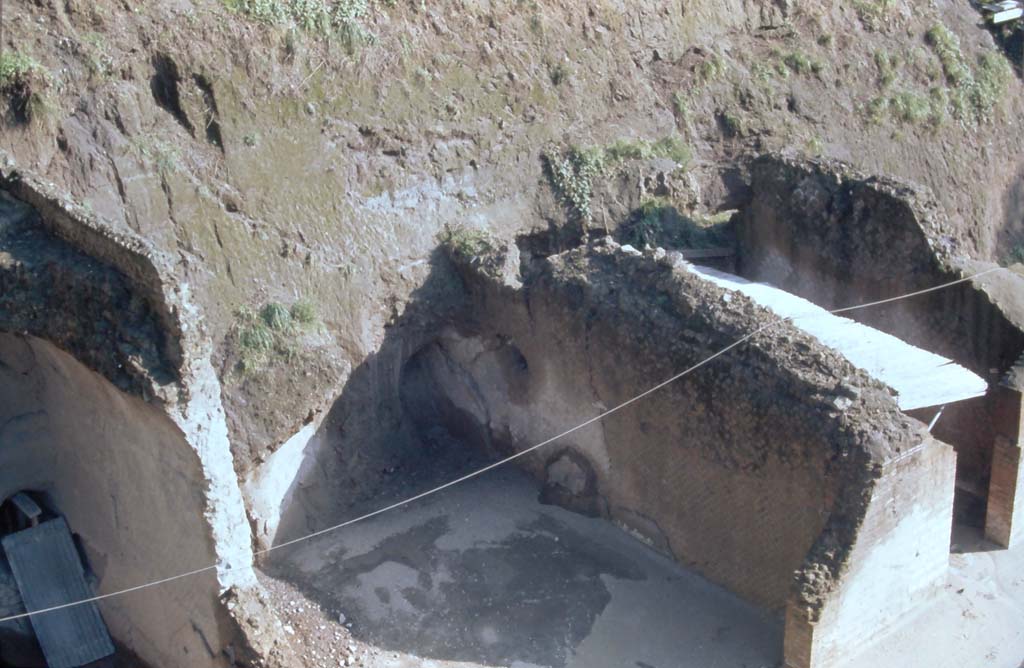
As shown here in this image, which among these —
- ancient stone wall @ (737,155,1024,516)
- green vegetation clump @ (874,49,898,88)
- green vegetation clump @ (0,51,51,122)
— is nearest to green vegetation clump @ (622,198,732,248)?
ancient stone wall @ (737,155,1024,516)

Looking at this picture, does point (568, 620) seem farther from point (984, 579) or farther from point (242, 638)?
point (984, 579)

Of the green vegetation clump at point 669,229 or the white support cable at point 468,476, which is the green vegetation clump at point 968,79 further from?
the white support cable at point 468,476

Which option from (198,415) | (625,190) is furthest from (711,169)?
(198,415)

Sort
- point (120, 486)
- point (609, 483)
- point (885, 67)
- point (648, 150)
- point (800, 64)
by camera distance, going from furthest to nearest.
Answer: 1. point (885, 67)
2. point (800, 64)
3. point (648, 150)
4. point (609, 483)
5. point (120, 486)

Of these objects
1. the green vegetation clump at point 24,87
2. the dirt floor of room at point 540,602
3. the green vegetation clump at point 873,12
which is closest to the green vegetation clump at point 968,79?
the green vegetation clump at point 873,12

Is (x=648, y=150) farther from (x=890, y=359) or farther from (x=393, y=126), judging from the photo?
(x=890, y=359)

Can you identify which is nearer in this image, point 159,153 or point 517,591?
point 517,591

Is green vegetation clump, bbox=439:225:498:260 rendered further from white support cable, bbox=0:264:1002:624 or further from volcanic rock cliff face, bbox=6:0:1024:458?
white support cable, bbox=0:264:1002:624

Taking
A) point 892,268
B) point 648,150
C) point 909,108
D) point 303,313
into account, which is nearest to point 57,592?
point 303,313
